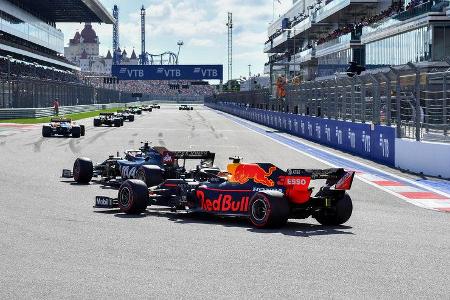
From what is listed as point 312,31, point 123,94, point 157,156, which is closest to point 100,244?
point 157,156

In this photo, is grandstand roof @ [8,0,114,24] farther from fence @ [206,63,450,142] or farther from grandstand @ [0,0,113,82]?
fence @ [206,63,450,142]

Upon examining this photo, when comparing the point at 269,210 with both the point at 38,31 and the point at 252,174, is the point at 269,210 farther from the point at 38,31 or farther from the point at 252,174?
the point at 38,31

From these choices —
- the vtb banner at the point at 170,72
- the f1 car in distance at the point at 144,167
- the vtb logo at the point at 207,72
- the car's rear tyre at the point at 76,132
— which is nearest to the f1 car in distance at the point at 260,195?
the f1 car in distance at the point at 144,167

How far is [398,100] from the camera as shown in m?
19.5

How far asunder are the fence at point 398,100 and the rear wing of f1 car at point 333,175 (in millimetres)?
7606

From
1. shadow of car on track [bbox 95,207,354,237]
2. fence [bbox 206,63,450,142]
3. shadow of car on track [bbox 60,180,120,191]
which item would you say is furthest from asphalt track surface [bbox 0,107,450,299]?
fence [bbox 206,63,450,142]

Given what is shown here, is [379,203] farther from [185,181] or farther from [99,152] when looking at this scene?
[99,152]

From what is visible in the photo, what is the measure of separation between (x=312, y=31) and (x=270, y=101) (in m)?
43.4

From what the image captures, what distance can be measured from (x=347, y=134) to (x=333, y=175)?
1670cm

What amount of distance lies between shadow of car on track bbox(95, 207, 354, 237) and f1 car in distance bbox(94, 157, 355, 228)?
12 centimetres

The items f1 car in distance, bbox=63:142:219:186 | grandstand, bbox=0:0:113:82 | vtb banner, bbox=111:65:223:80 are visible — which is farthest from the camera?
vtb banner, bbox=111:65:223:80

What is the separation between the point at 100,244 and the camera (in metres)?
8.13

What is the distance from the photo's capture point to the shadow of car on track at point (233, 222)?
9188 mm

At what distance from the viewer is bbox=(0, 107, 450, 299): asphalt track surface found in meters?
6.16
